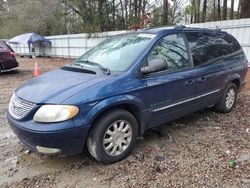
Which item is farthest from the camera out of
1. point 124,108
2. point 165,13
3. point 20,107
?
point 165,13

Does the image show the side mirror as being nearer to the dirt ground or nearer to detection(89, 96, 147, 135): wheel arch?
detection(89, 96, 147, 135): wheel arch

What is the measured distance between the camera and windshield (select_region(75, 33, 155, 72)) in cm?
366

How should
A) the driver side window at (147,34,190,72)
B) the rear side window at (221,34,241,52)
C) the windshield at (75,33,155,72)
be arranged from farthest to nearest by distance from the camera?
the rear side window at (221,34,241,52) < the driver side window at (147,34,190,72) < the windshield at (75,33,155,72)

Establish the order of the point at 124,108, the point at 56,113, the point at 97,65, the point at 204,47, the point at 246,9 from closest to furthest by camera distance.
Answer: the point at 56,113 < the point at 124,108 < the point at 97,65 < the point at 204,47 < the point at 246,9

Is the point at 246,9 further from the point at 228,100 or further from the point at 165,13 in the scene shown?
the point at 228,100

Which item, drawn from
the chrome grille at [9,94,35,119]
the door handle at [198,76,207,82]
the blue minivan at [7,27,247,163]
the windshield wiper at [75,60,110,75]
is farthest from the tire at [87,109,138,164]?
the door handle at [198,76,207,82]

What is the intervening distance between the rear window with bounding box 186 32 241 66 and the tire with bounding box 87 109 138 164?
65.8 inches

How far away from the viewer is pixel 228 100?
528 cm

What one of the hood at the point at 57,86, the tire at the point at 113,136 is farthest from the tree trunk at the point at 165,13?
the tire at the point at 113,136

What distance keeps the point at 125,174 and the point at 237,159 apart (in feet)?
5.01

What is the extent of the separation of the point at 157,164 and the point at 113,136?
672mm

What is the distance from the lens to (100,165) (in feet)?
11.1

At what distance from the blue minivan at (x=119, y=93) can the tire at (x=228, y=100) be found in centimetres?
31

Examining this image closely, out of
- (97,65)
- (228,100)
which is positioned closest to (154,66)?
(97,65)
